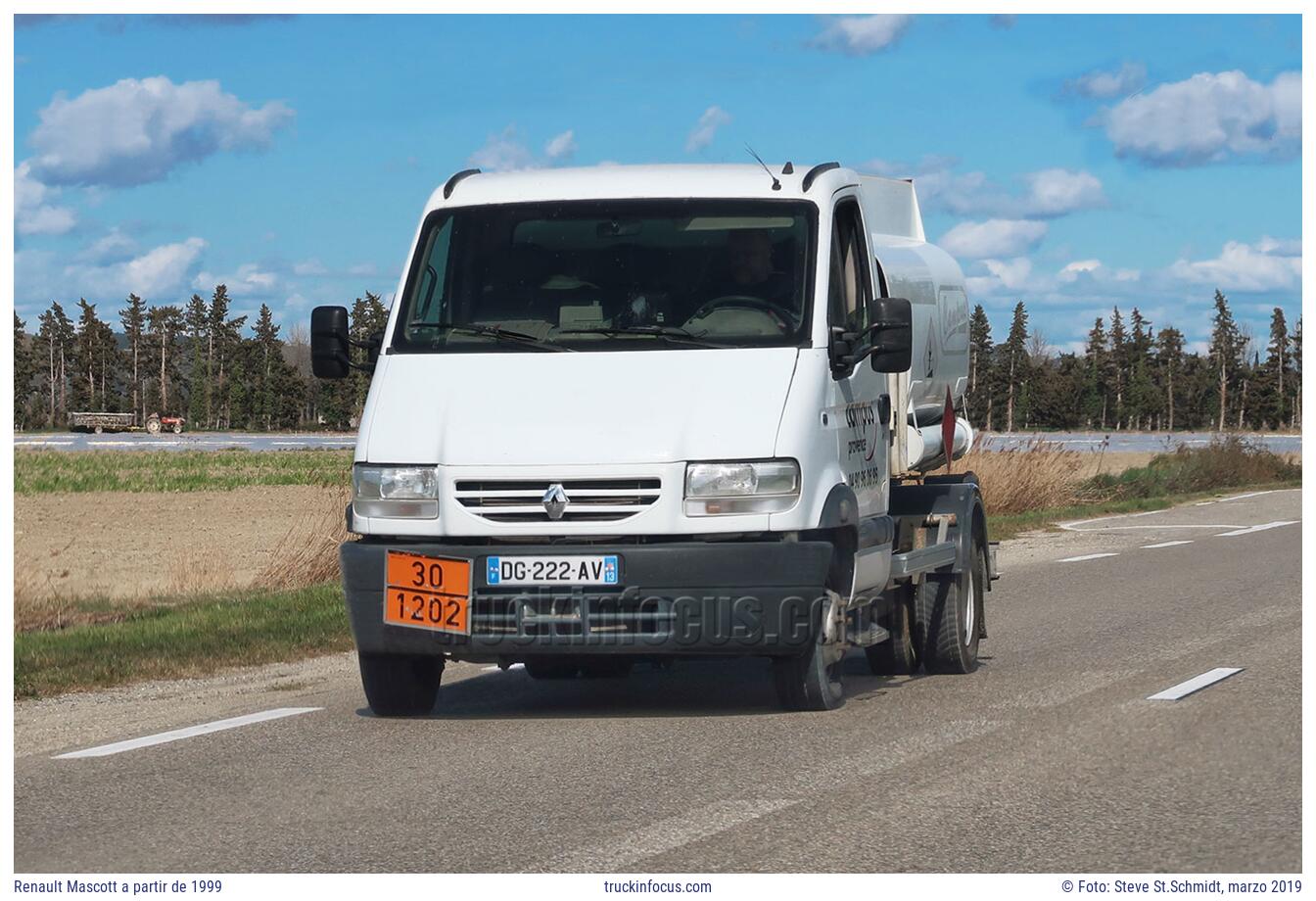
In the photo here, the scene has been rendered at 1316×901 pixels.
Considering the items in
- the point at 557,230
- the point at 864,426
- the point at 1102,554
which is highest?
the point at 557,230

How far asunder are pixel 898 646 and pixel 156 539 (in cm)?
2030

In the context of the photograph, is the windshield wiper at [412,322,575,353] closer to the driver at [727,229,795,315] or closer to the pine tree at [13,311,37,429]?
the driver at [727,229,795,315]

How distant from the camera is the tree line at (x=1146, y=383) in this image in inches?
5679

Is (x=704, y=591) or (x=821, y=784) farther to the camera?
(x=704, y=591)

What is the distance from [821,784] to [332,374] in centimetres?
388

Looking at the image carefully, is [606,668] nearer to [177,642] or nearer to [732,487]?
[732,487]

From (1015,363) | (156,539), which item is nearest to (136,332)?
(1015,363)

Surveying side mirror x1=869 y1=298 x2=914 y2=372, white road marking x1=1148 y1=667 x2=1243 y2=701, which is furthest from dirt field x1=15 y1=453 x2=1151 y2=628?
white road marking x1=1148 y1=667 x2=1243 y2=701

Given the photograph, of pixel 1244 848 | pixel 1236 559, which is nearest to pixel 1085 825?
pixel 1244 848

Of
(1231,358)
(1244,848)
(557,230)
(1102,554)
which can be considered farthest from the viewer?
(1231,358)

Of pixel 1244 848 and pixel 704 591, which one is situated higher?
pixel 704 591

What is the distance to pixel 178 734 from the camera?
9.30m

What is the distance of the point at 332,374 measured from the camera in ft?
33.6

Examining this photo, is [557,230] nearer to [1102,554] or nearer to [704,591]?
[704,591]
